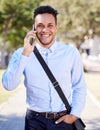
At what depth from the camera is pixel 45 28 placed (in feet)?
12.9

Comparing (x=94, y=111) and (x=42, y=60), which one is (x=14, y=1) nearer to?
(x=94, y=111)

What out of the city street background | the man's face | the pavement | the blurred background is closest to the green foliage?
the blurred background

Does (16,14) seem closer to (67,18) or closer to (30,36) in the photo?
(67,18)

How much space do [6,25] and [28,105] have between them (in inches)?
1718

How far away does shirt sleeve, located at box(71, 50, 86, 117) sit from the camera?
3975 millimetres

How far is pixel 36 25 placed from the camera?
3.94m

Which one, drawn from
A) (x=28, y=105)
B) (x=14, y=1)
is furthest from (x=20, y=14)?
(x=28, y=105)

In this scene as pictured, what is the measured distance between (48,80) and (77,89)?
1.00 feet

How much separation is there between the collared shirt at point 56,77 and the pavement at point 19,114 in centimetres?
595

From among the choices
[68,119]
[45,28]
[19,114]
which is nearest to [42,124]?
[68,119]

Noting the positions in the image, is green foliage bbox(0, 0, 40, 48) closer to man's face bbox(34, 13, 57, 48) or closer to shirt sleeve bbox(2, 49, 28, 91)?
man's face bbox(34, 13, 57, 48)

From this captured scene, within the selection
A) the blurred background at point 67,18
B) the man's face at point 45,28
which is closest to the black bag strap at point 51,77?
the man's face at point 45,28

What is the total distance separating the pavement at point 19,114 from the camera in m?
10.3

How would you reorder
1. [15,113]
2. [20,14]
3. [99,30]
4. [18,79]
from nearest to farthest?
[18,79] < [15,113] < [99,30] < [20,14]
